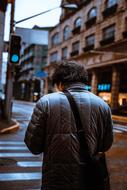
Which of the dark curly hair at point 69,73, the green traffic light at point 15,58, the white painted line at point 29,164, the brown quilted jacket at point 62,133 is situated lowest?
the white painted line at point 29,164

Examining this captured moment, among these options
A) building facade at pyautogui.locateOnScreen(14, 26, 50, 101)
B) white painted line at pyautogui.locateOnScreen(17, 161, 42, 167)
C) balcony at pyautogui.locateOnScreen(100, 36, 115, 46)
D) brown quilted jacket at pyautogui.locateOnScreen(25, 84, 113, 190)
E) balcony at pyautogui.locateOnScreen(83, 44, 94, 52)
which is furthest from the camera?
building facade at pyautogui.locateOnScreen(14, 26, 50, 101)

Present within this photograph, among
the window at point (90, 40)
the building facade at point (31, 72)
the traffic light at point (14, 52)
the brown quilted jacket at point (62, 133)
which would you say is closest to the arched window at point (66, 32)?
the window at point (90, 40)

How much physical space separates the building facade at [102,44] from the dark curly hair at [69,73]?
29739 mm

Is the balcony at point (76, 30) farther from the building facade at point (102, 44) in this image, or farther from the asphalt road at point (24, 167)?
the asphalt road at point (24, 167)

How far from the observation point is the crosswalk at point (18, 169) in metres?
6.28

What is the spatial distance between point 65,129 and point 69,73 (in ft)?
1.66

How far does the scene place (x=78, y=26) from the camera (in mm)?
46312

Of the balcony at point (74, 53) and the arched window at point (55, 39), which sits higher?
the arched window at point (55, 39)

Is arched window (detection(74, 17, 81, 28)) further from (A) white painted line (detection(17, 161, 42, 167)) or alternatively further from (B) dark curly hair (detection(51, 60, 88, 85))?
(B) dark curly hair (detection(51, 60, 88, 85))

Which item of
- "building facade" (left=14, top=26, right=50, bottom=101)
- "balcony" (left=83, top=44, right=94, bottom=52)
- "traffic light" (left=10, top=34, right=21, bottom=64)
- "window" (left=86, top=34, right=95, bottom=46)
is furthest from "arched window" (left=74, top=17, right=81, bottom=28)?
"traffic light" (left=10, top=34, right=21, bottom=64)

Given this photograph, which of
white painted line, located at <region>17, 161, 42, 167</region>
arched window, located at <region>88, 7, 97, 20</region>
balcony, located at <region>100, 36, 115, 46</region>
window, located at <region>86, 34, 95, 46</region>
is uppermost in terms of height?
arched window, located at <region>88, 7, 97, 20</region>

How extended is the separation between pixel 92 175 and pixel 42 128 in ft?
1.82

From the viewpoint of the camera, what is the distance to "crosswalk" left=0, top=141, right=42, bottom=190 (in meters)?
6.28

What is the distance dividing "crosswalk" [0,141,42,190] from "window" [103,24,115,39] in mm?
27670
